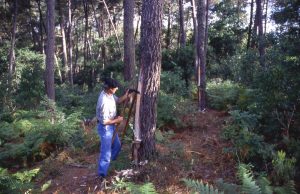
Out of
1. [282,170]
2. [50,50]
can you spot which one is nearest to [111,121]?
[282,170]

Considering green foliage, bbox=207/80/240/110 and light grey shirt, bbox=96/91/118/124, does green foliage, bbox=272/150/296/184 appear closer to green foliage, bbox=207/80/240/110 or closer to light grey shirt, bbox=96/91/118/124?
light grey shirt, bbox=96/91/118/124

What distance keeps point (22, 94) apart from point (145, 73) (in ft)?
38.9

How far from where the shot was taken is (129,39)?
44.7 ft

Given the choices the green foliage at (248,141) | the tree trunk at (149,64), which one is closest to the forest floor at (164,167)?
the green foliage at (248,141)

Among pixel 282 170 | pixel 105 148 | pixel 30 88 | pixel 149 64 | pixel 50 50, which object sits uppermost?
pixel 50 50

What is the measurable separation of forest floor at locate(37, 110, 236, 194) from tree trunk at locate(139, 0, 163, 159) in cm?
46

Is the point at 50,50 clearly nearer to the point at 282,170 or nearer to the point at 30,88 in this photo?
the point at 30,88

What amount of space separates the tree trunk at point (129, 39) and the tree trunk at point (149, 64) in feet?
21.6

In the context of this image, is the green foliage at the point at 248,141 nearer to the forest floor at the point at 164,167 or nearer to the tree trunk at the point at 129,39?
the forest floor at the point at 164,167

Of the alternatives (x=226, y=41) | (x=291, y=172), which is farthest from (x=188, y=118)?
→ (x=226, y=41)

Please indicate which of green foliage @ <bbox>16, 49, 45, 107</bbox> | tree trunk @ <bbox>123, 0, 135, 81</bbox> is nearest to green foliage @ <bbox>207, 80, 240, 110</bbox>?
tree trunk @ <bbox>123, 0, 135, 81</bbox>

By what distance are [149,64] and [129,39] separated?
22.9 feet

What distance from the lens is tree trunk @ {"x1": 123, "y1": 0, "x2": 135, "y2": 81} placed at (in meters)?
13.4

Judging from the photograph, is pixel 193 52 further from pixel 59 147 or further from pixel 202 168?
pixel 202 168
